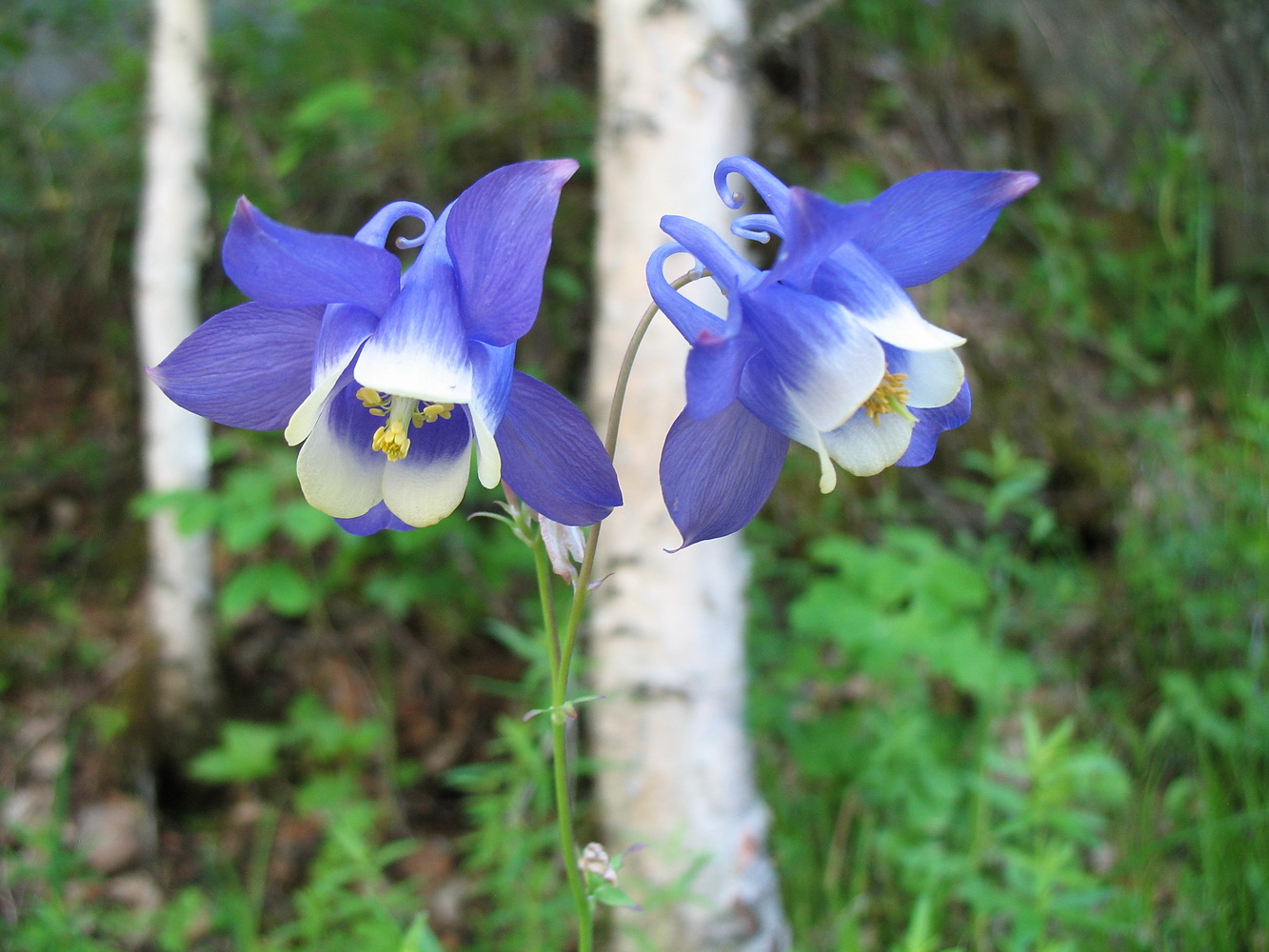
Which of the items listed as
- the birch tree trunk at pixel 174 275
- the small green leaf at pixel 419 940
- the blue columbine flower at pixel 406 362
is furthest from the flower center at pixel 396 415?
the birch tree trunk at pixel 174 275

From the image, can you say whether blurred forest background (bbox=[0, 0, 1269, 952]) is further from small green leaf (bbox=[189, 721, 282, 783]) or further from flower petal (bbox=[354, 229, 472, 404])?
flower petal (bbox=[354, 229, 472, 404])

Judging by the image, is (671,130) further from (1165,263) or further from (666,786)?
(1165,263)

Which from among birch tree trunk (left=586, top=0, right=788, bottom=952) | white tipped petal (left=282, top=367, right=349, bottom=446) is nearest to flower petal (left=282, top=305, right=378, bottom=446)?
white tipped petal (left=282, top=367, right=349, bottom=446)

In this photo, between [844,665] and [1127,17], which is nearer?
[844,665]

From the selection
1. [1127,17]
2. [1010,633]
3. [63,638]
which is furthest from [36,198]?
[1127,17]

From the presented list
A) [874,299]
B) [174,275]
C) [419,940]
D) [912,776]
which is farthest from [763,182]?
[174,275]
